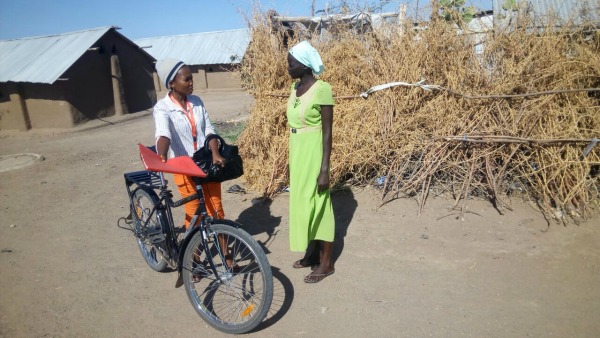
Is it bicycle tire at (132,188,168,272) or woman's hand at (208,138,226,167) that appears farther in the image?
bicycle tire at (132,188,168,272)

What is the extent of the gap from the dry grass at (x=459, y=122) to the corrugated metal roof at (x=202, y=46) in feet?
66.3

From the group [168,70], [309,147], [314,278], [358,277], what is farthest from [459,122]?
[168,70]

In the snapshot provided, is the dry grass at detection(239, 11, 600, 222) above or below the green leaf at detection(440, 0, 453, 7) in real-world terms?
below

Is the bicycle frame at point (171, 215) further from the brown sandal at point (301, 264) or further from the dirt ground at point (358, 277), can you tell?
the brown sandal at point (301, 264)

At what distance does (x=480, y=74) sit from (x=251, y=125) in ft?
10.1

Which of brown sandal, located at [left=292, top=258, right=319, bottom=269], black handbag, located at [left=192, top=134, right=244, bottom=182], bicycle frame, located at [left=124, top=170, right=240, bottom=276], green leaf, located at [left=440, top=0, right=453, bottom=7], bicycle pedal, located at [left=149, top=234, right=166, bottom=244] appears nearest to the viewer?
bicycle frame, located at [left=124, top=170, right=240, bottom=276]

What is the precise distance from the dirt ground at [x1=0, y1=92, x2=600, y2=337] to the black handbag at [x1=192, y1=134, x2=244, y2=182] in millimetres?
1022

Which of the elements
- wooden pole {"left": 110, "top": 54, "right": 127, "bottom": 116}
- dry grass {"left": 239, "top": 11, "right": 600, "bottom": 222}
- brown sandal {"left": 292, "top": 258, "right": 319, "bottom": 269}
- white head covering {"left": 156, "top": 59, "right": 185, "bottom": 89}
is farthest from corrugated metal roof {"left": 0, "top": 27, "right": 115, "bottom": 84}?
brown sandal {"left": 292, "top": 258, "right": 319, "bottom": 269}

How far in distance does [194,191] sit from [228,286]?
819 millimetres

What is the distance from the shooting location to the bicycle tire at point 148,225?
3.18 metres

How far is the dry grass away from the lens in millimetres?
4293

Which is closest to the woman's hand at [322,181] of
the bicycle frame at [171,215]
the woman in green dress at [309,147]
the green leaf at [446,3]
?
the woman in green dress at [309,147]

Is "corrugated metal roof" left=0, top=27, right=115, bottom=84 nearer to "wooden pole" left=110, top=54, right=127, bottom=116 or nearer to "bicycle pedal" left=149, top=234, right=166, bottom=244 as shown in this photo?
"wooden pole" left=110, top=54, right=127, bottom=116

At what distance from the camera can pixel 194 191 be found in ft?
9.96
